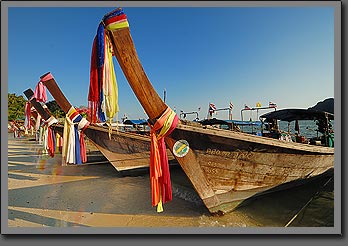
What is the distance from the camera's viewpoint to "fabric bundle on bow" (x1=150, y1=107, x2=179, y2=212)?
2131mm

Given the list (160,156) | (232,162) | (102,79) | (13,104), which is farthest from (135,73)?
(13,104)

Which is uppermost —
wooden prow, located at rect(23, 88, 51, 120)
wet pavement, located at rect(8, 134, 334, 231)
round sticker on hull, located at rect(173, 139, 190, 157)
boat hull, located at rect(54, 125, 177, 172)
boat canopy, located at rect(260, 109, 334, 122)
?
wooden prow, located at rect(23, 88, 51, 120)

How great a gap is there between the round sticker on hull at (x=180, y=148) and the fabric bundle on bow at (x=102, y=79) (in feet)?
2.34

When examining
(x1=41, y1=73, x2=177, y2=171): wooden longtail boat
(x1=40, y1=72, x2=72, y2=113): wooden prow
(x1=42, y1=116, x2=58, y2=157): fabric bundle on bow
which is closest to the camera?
(x1=40, y1=72, x2=72, y2=113): wooden prow

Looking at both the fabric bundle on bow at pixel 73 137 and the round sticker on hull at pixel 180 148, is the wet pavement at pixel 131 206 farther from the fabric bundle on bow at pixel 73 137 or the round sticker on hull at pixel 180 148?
the round sticker on hull at pixel 180 148

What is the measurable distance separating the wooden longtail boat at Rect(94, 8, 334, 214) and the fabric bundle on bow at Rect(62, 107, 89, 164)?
1906mm

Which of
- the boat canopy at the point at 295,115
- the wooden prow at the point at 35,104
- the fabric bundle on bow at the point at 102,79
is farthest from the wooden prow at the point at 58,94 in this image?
the boat canopy at the point at 295,115

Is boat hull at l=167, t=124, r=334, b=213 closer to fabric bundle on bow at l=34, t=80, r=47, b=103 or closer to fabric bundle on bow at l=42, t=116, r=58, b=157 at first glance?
fabric bundle on bow at l=34, t=80, r=47, b=103

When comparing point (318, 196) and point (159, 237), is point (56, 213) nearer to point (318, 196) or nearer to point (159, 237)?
point (159, 237)

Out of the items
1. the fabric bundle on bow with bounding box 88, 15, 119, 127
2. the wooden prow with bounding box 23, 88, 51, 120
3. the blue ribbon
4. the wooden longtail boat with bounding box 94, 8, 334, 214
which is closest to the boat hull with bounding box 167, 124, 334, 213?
the wooden longtail boat with bounding box 94, 8, 334, 214

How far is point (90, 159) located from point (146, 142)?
133 inches

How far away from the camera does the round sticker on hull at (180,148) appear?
7.64ft

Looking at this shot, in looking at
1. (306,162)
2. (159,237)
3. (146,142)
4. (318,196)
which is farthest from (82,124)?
(318,196)

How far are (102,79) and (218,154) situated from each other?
1449 millimetres
